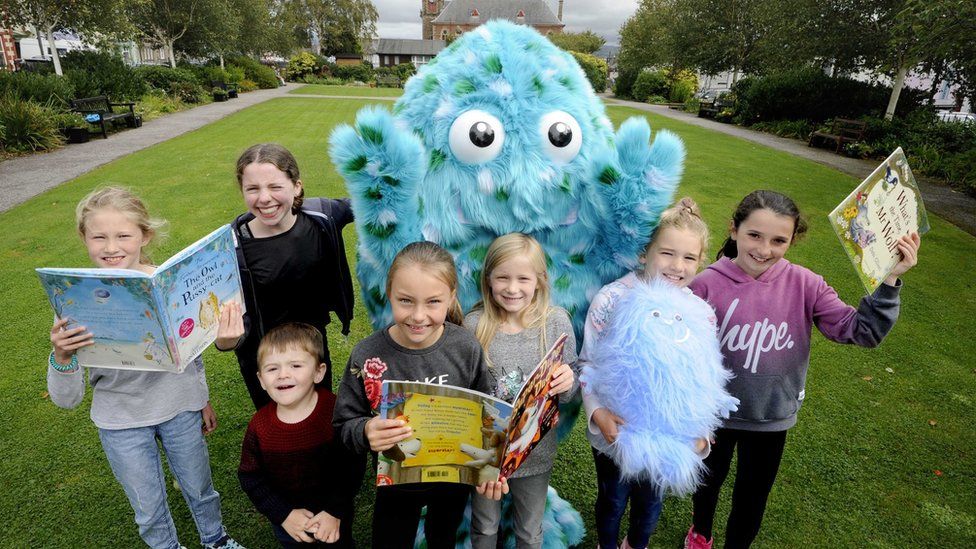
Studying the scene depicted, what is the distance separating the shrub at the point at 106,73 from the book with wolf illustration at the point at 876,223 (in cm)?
1878

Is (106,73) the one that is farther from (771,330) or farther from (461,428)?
(771,330)

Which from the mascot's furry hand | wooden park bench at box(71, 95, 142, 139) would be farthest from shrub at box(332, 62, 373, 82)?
the mascot's furry hand

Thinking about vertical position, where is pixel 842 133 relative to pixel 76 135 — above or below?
above

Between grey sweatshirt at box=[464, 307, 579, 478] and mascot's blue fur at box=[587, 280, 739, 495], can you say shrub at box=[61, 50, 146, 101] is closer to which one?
grey sweatshirt at box=[464, 307, 579, 478]

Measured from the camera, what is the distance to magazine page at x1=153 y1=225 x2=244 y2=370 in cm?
165

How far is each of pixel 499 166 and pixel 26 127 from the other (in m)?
12.8

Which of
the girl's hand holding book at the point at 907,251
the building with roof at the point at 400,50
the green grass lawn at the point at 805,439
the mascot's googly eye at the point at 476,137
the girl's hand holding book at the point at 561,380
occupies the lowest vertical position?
the green grass lawn at the point at 805,439

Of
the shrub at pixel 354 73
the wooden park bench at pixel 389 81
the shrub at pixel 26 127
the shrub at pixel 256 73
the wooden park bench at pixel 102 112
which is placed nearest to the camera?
the shrub at pixel 26 127

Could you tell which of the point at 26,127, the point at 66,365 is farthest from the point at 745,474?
the point at 26,127

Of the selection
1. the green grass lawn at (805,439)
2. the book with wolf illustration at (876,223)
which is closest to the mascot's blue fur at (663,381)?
the book with wolf illustration at (876,223)

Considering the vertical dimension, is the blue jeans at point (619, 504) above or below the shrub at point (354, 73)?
below

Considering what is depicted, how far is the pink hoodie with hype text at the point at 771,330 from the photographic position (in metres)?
2.05

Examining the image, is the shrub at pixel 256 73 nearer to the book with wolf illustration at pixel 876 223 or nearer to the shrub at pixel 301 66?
the shrub at pixel 301 66

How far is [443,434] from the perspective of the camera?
1.60 meters
